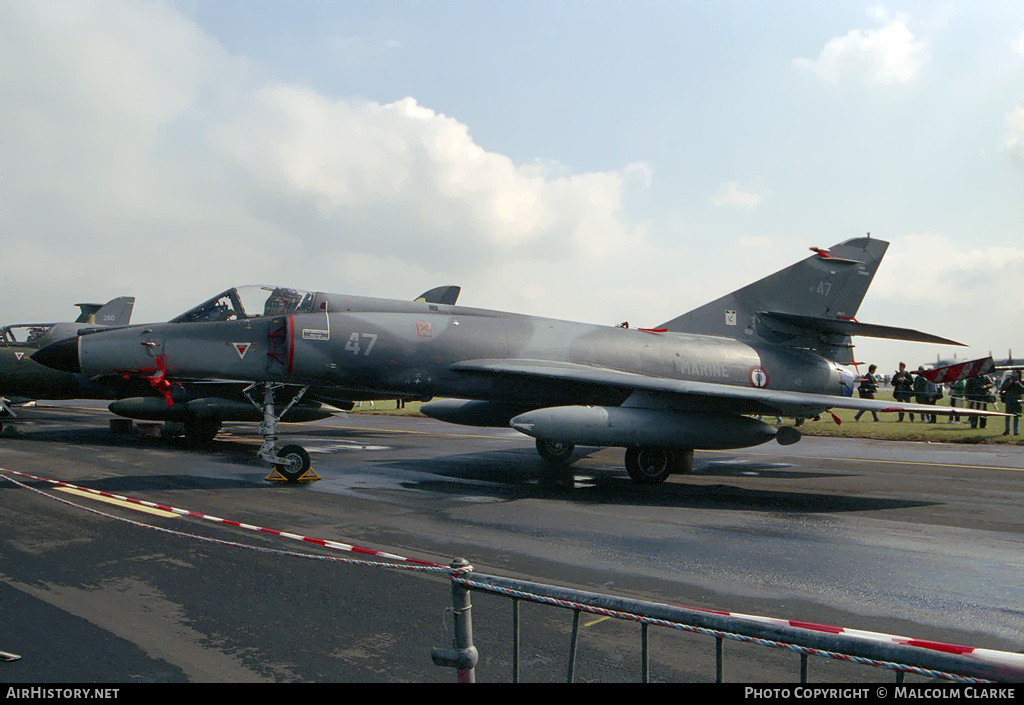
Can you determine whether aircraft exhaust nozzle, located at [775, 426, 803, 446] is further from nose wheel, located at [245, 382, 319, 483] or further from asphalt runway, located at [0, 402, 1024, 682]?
nose wheel, located at [245, 382, 319, 483]

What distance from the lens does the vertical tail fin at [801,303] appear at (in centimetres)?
1415

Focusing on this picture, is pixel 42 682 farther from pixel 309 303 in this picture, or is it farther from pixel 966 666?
pixel 309 303

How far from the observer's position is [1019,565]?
6031mm

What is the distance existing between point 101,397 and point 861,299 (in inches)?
759

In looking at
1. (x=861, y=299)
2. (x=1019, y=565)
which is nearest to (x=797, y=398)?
(x=1019, y=565)

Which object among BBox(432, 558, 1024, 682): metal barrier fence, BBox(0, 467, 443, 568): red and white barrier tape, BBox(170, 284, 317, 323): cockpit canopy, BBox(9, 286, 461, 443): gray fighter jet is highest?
BBox(170, 284, 317, 323): cockpit canopy

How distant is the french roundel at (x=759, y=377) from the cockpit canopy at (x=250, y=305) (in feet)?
28.5

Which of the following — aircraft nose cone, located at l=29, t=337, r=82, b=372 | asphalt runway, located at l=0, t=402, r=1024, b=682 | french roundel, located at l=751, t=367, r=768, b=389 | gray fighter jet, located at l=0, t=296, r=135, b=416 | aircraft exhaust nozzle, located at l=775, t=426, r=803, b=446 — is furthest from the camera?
gray fighter jet, located at l=0, t=296, r=135, b=416

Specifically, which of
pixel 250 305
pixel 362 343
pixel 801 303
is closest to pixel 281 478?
pixel 362 343

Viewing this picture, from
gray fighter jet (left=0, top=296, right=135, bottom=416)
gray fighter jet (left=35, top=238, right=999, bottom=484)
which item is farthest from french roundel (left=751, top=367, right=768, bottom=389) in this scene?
gray fighter jet (left=0, top=296, right=135, bottom=416)

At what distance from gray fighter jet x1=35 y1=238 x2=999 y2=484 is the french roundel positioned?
Result: 3 centimetres

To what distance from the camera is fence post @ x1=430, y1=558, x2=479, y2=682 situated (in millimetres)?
2717

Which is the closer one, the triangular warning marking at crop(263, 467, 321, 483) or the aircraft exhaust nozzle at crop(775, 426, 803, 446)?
the triangular warning marking at crop(263, 467, 321, 483)
